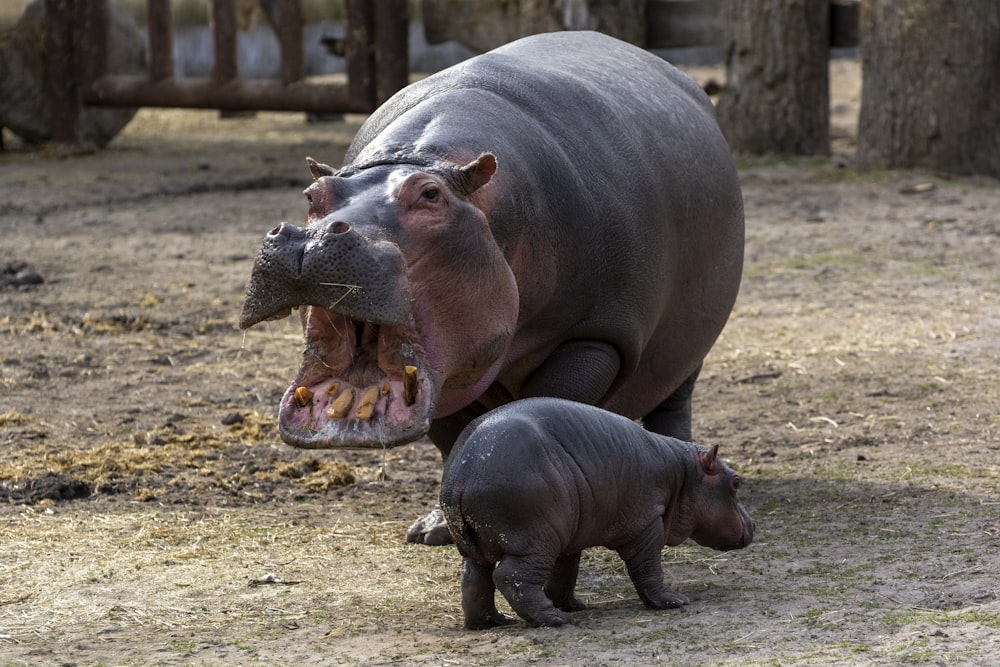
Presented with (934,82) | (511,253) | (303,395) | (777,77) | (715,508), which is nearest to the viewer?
(303,395)

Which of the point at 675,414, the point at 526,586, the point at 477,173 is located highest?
the point at 477,173

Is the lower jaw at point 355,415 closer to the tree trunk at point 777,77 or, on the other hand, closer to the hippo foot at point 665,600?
the hippo foot at point 665,600

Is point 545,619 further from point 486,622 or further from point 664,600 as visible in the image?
point 664,600

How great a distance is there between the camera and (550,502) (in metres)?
3.66

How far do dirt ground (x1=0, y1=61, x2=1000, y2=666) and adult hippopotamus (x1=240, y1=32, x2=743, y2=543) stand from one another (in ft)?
1.57

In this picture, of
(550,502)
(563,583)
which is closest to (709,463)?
(563,583)

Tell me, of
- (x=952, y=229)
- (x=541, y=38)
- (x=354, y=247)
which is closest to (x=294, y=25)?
(x=952, y=229)

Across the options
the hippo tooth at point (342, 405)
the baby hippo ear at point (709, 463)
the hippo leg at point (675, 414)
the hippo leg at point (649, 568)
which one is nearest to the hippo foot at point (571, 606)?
the hippo leg at point (649, 568)

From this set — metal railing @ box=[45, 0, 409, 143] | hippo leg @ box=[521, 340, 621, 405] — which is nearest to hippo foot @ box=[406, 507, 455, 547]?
hippo leg @ box=[521, 340, 621, 405]

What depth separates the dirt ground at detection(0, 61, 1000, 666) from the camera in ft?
11.7

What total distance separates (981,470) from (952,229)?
4389mm

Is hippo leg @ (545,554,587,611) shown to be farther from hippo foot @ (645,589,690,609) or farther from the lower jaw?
the lower jaw

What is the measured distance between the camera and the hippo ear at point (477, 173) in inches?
149

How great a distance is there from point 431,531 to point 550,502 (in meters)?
1.01
